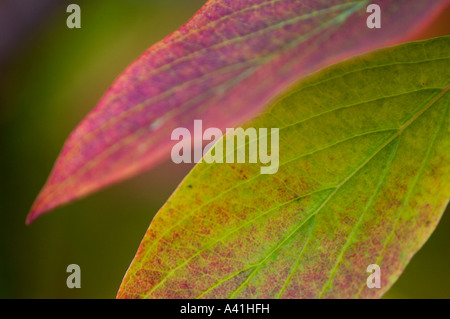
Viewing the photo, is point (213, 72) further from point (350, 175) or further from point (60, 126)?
point (60, 126)

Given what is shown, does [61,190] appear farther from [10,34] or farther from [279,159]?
[10,34]

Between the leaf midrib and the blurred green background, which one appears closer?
the leaf midrib

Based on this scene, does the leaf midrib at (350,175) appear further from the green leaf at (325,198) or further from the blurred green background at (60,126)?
the blurred green background at (60,126)

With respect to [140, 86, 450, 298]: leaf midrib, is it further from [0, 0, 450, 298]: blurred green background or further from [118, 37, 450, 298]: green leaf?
[0, 0, 450, 298]: blurred green background

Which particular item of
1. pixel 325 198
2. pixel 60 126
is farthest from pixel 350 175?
pixel 60 126

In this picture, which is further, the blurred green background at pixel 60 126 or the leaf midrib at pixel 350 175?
the blurred green background at pixel 60 126

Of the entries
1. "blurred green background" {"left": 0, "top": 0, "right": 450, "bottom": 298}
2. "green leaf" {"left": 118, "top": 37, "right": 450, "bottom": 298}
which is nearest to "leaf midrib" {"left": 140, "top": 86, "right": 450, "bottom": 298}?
"green leaf" {"left": 118, "top": 37, "right": 450, "bottom": 298}

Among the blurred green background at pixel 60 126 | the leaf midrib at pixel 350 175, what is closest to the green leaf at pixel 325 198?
the leaf midrib at pixel 350 175
